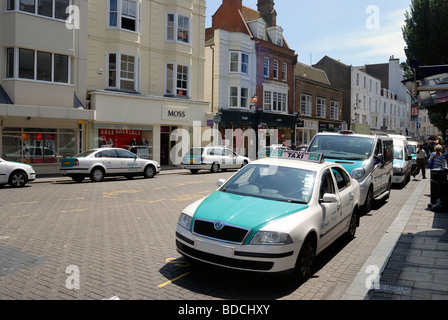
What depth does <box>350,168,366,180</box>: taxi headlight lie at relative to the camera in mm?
9867

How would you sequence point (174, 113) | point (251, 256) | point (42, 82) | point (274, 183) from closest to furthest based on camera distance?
point (251, 256) → point (274, 183) → point (42, 82) → point (174, 113)

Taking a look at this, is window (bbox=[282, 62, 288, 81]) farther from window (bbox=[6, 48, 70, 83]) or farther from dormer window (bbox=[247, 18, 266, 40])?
window (bbox=[6, 48, 70, 83])

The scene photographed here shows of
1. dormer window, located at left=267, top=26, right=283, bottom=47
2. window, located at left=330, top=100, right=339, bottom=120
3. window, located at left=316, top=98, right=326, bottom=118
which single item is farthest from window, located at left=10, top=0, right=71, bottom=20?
window, located at left=330, top=100, right=339, bottom=120

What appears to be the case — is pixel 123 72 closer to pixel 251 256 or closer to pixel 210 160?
pixel 210 160

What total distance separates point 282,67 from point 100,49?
20.5m

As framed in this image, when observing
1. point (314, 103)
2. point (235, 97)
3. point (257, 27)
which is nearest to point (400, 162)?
point (235, 97)

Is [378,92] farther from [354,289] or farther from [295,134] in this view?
[354,289]

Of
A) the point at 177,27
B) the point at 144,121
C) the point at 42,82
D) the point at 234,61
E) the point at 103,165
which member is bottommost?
the point at 103,165

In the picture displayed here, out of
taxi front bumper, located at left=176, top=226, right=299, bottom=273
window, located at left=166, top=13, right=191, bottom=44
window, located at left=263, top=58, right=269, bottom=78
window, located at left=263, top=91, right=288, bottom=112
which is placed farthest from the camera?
window, located at left=263, top=91, right=288, bottom=112

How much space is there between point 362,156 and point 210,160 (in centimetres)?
1285

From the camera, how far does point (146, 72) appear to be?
25078 millimetres

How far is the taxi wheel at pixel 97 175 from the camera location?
17175 mm

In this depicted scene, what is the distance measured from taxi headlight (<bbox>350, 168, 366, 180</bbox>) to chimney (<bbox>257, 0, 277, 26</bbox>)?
32.5 meters

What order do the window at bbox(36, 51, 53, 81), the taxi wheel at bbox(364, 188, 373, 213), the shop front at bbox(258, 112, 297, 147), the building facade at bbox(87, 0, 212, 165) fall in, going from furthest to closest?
the shop front at bbox(258, 112, 297, 147), the building facade at bbox(87, 0, 212, 165), the window at bbox(36, 51, 53, 81), the taxi wheel at bbox(364, 188, 373, 213)
